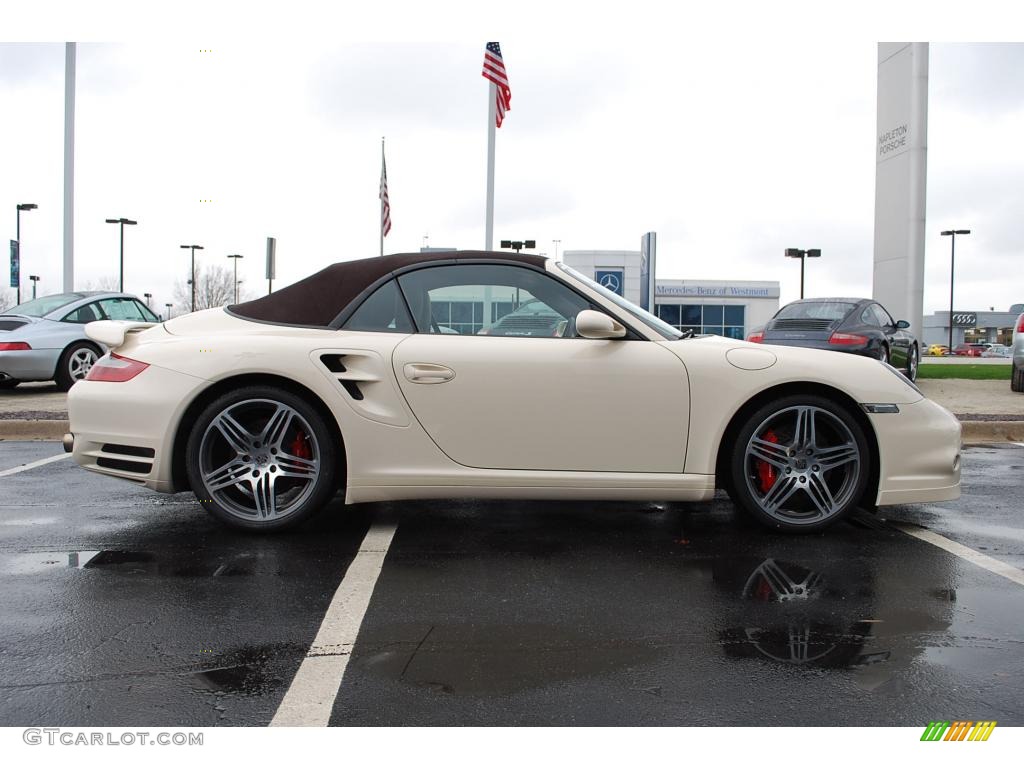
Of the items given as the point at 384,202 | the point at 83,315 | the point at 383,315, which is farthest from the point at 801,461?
the point at 384,202

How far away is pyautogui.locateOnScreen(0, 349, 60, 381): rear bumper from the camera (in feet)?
36.2

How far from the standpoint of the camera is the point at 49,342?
11258 mm

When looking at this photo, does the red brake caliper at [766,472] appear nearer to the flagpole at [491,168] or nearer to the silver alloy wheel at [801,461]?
the silver alloy wheel at [801,461]

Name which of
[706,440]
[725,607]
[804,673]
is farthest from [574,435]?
[804,673]

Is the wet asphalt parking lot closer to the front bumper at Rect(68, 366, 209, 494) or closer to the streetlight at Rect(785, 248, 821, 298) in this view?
the front bumper at Rect(68, 366, 209, 494)

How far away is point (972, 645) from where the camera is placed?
273 centimetres

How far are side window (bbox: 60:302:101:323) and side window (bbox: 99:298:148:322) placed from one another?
196mm

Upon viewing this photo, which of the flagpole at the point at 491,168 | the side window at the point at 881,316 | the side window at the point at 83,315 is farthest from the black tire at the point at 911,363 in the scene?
the side window at the point at 83,315

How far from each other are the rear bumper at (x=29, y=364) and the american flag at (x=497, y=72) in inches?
399

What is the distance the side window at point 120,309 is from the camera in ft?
40.7

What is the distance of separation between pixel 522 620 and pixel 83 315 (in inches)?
437

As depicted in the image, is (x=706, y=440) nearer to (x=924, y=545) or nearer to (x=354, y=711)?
(x=924, y=545)

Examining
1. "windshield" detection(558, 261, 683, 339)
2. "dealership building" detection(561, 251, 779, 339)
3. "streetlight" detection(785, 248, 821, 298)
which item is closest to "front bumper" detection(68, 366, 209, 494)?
"windshield" detection(558, 261, 683, 339)

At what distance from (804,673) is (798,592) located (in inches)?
33.0
